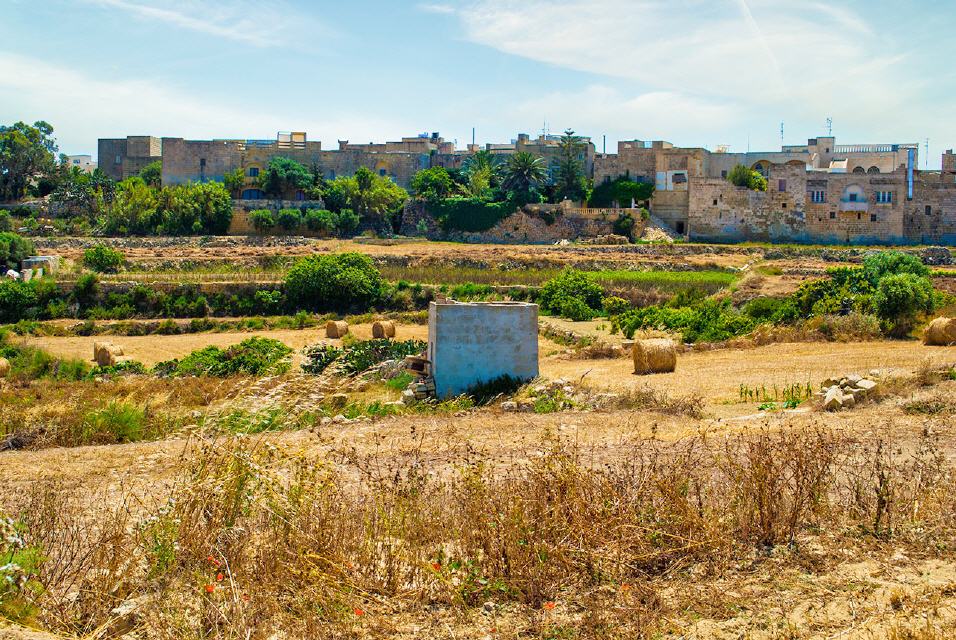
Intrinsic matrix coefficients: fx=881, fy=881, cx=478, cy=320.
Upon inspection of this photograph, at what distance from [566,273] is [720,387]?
19.5 meters

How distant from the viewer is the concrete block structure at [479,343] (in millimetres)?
16594

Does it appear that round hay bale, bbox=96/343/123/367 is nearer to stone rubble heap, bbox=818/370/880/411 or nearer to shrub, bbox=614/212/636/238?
stone rubble heap, bbox=818/370/880/411

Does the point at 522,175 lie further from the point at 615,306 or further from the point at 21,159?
the point at 21,159

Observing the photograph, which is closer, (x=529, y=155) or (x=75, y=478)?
(x=75, y=478)

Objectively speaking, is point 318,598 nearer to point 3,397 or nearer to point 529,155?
point 3,397

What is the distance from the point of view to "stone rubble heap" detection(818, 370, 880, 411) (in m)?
12.2

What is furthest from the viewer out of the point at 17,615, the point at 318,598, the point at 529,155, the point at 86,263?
the point at 529,155

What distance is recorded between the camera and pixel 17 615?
5.07 metres

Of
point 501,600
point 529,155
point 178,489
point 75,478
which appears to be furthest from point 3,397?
point 529,155

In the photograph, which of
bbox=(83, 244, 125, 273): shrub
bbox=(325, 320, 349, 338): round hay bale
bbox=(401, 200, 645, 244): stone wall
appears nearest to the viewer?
bbox=(325, 320, 349, 338): round hay bale

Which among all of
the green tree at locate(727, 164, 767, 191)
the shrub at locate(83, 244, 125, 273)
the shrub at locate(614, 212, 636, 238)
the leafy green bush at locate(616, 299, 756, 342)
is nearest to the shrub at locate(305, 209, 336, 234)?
the shrub at locate(83, 244, 125, 273)

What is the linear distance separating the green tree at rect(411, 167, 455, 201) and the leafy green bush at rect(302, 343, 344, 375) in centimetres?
3347

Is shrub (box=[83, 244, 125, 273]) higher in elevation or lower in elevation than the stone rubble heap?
higher

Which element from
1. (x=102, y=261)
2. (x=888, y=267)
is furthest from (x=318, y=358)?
(x=102, y=261)
